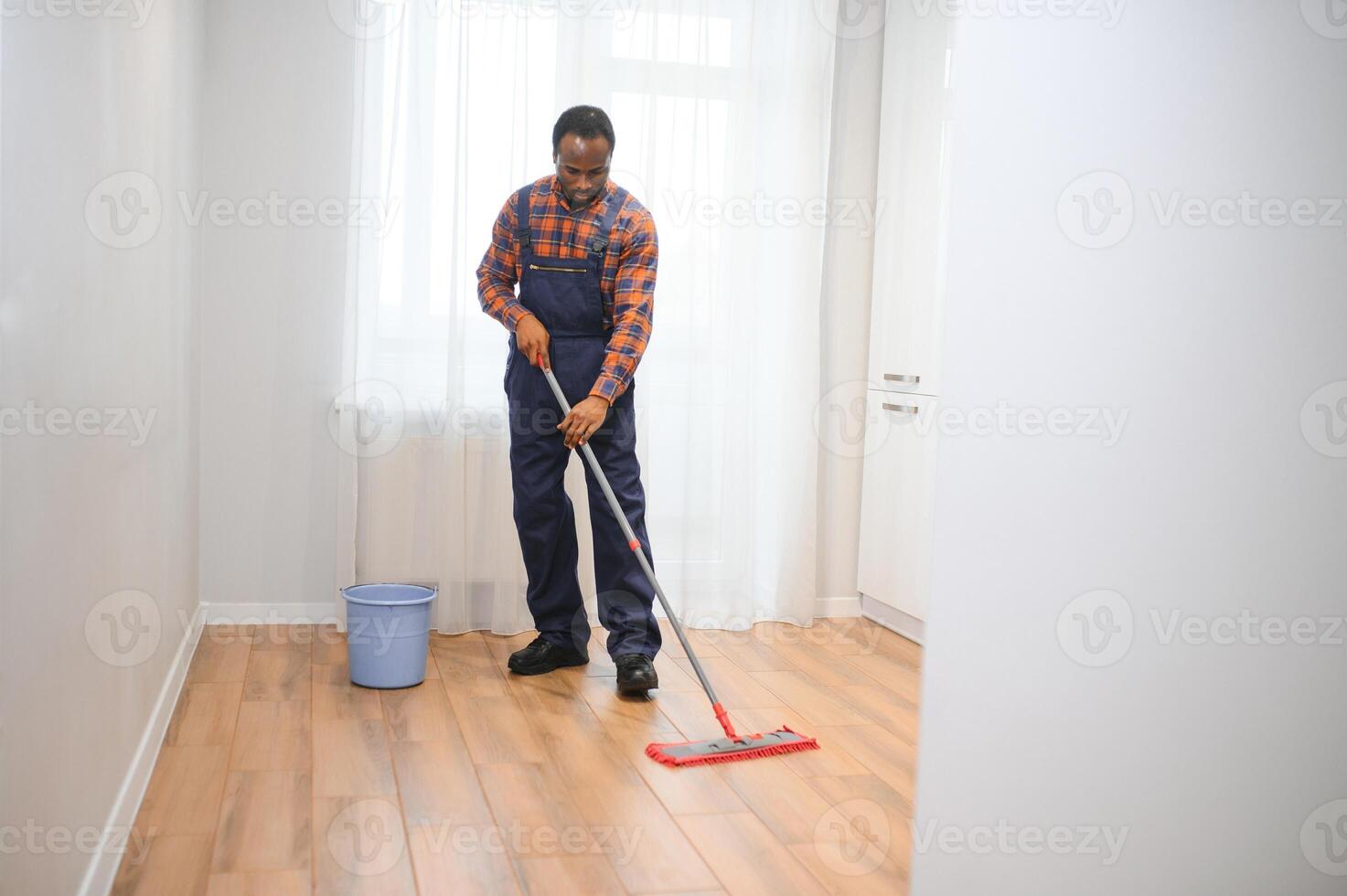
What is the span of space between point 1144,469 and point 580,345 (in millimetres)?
1606

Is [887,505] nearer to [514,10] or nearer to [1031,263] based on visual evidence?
[514,10]

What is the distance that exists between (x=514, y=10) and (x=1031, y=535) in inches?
91.2

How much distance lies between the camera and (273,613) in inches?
131

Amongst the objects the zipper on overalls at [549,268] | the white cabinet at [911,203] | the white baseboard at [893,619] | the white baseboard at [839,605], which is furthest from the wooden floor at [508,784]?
the zipper on overalls at [549,268]

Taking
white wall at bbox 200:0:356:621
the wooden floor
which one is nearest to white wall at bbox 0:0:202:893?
the wooden floor

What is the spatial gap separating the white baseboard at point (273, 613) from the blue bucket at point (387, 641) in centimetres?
56

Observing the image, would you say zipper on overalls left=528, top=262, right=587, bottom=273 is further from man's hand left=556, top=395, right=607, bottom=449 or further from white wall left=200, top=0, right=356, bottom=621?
white wall left=200, top=0, right=356, bottom=621

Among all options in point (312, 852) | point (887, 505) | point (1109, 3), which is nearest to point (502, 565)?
point (887, 505)

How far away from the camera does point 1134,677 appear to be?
1587 millimetres

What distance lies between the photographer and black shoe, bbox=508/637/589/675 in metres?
2.94

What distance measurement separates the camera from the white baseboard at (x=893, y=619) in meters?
3.43

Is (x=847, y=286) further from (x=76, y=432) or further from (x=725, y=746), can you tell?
(x=76, y=432)

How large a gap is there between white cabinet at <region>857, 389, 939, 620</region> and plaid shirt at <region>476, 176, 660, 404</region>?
91cm

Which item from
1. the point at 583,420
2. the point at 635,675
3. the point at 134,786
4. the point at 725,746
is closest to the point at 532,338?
the point at 583,420
